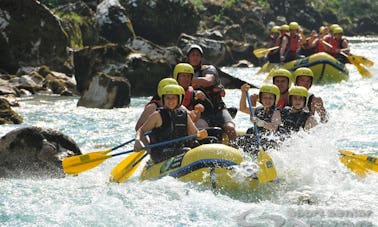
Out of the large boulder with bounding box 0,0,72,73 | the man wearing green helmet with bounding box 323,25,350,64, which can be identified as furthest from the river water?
the large boulder with bounding box 0,0,72,73

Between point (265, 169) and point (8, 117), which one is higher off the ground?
point (265, 169)

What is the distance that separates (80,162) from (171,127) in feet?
4.07

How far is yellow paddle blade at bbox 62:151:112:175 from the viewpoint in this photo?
8055 mm

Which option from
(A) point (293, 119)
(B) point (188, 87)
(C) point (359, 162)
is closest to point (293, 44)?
(B) point (188, 87)

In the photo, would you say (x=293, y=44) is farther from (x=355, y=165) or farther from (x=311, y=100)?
(x=355, y=165)

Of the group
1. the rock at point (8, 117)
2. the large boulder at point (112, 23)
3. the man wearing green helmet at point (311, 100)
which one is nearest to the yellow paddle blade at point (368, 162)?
the man wearing green helmet at point (311, 100)

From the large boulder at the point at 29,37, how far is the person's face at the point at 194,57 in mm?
10451

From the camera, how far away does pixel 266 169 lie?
688cm

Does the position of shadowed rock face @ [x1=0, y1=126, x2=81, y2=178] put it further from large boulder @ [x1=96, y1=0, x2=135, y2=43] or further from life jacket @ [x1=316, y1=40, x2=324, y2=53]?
large boulder @ [x1=96, y1=0, x2=135, y2=43]

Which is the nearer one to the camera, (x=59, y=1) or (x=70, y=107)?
(x=70, y=107)

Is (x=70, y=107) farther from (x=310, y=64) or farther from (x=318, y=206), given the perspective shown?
(x=318, y=206)

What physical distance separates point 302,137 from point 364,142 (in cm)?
296

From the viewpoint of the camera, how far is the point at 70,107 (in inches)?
568

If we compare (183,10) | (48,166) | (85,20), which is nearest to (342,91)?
(48,166)
